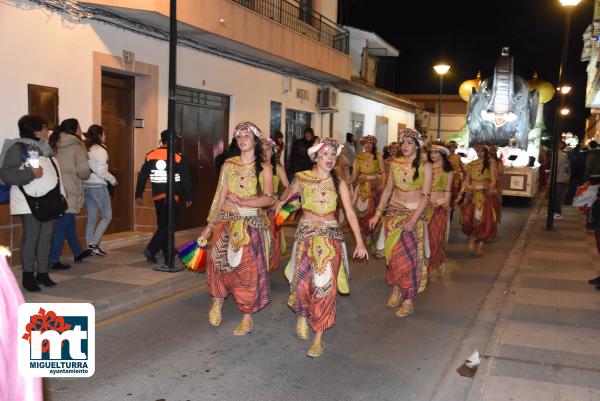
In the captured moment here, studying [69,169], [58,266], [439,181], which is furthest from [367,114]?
[58,266]

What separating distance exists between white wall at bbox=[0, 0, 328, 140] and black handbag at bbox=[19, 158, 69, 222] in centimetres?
166

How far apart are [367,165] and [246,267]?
6371 mm

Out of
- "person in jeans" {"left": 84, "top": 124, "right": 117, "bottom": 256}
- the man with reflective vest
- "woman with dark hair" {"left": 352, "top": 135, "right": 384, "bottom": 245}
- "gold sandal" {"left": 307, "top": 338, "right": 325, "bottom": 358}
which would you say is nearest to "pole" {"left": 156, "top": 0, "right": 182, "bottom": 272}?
the man with reflective vest

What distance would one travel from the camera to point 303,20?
17375mm

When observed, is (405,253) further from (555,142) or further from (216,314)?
(555,142)

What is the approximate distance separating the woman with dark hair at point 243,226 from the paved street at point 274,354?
19.5 inches

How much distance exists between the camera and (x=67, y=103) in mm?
9047

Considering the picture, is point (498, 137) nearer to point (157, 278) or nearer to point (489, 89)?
point (489, 89)

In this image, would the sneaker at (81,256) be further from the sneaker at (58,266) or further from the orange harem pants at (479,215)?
the orange harem pants at (479,215)

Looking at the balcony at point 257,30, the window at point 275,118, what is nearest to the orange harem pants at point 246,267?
the balcony at point 257,30

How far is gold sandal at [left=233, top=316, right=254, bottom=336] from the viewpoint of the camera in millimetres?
5981

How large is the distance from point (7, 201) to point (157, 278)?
195cm

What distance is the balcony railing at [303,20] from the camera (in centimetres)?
1458

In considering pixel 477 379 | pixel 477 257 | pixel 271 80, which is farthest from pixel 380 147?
pixel 477 379
